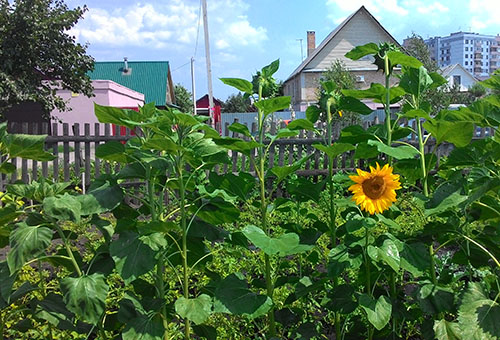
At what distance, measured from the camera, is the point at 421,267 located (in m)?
1.42

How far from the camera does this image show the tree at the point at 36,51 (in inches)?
592

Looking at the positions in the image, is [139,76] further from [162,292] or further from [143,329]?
[143,329]

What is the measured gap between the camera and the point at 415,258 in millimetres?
1454

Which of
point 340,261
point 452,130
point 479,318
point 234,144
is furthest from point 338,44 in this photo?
point 479,318

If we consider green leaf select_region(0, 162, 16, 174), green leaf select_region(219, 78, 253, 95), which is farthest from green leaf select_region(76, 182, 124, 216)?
green leaf select_region(219, 78, 253, 95)

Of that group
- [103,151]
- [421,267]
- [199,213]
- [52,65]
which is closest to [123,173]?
[103,151]

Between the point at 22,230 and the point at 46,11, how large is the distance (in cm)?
1647

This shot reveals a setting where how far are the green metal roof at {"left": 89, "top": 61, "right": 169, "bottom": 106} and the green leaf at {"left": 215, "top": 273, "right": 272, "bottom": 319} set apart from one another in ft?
128

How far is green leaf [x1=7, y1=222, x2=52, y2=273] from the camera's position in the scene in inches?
49.6

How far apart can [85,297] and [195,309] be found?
31 centimetres

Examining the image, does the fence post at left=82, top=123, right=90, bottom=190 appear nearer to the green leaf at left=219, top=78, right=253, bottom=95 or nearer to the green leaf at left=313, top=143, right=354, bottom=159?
the green leaf at left=219, top=78, right=253, bottom=95

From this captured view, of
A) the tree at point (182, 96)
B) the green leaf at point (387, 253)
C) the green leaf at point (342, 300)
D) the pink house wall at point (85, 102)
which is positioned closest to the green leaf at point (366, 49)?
the green leaf at point (387, 253)

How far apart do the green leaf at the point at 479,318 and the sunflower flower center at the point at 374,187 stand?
1.30 ft

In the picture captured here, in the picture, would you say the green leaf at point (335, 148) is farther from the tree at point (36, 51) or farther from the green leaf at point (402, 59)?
the tree at point (36, 51)
